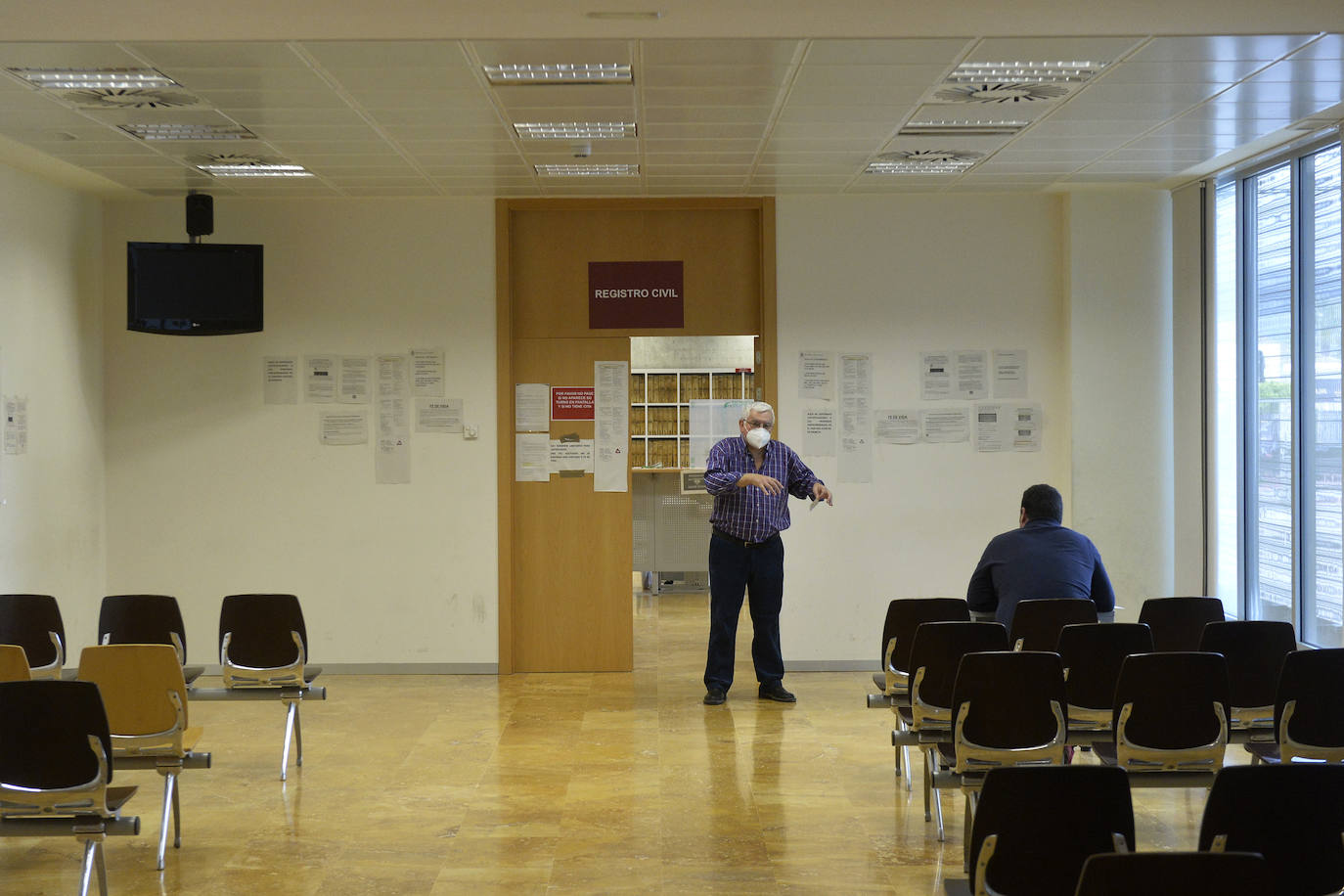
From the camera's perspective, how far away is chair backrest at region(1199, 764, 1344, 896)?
2.73 m

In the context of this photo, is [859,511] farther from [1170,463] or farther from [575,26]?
[575,26]

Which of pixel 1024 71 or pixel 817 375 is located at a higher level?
pixel 1024 71

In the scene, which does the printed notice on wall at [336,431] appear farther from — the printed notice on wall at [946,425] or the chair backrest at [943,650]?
the chair backrest at [943,650]

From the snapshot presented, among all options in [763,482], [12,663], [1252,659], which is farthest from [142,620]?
[1252,659]

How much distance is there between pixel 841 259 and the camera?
8.45m

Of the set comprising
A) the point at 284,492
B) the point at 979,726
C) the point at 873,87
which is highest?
the point at 873,87

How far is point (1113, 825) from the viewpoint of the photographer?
2.80 meters

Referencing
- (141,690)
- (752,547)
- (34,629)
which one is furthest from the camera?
(752,547)

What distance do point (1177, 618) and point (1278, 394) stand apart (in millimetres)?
2641

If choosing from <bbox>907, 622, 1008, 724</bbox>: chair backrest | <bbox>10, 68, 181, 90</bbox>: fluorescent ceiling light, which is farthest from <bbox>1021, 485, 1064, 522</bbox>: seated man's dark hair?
<bbox>10, 68, 181, 90</bbox>: fluorescent ceiling light

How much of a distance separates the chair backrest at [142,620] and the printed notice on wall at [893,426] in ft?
16.1

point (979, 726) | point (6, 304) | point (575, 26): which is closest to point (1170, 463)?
point (979, 726)

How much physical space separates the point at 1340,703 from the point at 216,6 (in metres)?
5.01

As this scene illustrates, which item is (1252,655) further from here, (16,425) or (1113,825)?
(16,425)
